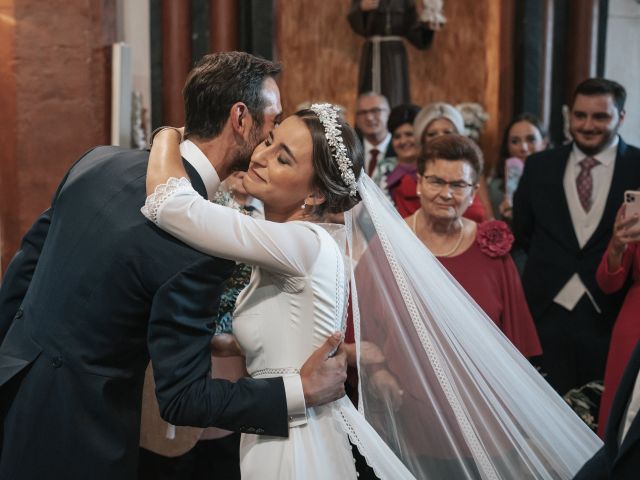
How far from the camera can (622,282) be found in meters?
3.77

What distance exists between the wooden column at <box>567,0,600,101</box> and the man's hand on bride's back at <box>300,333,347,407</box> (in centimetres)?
479

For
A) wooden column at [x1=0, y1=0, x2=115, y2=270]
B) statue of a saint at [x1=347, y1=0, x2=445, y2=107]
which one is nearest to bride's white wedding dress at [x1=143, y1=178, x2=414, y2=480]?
wooden column at [x1=0, y1=0, x2=115, y2=270]

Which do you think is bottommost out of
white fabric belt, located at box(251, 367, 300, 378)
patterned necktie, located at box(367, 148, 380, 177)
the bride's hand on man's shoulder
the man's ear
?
the bride's hand on man's shoulder

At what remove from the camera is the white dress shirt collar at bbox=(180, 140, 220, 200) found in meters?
2.22

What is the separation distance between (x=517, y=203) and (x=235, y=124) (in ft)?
8.28

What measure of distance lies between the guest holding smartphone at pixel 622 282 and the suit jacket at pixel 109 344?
185cm

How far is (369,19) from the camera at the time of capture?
650 cm

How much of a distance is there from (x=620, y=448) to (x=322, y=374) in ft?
2.29

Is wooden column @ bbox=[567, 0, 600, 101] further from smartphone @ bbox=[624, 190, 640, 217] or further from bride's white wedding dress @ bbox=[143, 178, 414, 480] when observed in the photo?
bride's white wedding dress @ bbox=[143, 178, 414, 480]

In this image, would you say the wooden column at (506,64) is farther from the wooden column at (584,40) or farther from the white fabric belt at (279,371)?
the white fabric belt at (279,371)

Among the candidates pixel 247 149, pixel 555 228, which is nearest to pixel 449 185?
pixel 555 228

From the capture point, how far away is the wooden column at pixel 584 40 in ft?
21.2

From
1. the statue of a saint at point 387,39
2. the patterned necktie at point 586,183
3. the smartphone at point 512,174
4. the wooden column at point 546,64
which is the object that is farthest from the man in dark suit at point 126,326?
the wooden column at point 546,64

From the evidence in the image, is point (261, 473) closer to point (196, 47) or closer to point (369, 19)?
point (196, 47)
